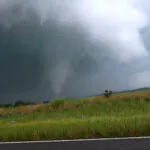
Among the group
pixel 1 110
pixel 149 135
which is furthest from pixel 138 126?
pixel 1 110

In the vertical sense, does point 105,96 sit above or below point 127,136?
above

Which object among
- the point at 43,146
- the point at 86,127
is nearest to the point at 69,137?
the point at 86,127

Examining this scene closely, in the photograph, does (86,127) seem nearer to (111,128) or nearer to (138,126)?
(111,128)

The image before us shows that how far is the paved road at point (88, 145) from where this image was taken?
25.5 feet

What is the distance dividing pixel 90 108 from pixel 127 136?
10372 mm

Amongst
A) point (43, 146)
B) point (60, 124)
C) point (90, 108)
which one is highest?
point (90, 108)

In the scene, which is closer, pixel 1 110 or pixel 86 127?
pixel 86 127

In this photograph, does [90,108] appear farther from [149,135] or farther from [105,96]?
[149,135]

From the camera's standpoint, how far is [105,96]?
22578 millimetres

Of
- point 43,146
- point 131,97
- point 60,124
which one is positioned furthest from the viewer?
point 131,97

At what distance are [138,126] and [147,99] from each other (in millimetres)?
11071

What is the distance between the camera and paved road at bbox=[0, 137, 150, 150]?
25.5ft

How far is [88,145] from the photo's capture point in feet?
26.9

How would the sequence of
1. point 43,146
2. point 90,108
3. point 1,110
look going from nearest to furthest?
point 43,146 < point 90,108 < point 1,110
